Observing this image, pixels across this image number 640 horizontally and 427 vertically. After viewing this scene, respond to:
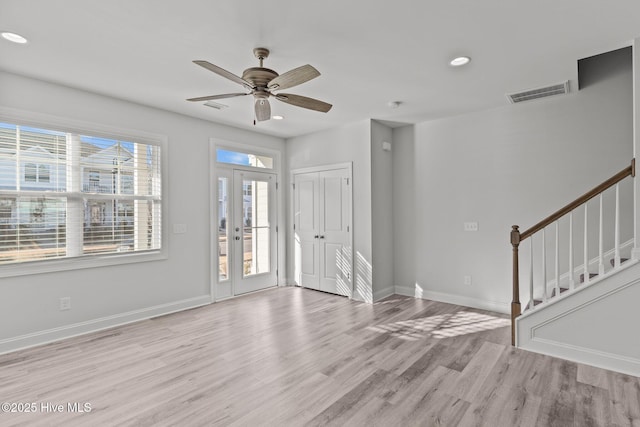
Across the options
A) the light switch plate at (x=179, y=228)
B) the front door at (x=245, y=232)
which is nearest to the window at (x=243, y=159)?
the front door at (x=245, y=232)

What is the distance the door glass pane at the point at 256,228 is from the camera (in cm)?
525

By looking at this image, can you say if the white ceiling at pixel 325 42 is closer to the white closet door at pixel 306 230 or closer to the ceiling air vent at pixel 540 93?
the ceiling air vent at pixel 540 93

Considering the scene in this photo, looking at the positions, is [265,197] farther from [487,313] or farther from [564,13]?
[564,13]

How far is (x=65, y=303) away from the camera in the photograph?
136 inches

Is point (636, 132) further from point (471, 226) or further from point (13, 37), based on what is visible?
point (13, 37)

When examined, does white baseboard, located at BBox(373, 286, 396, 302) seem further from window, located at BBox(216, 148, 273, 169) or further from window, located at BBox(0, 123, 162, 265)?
window, located at BBox(0, 123, 162, 265)

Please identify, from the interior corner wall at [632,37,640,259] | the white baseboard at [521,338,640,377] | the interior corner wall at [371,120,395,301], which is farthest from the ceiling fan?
the white baseboard at [521,338,640,377]

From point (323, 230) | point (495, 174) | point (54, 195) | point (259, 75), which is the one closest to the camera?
point (259, 75)

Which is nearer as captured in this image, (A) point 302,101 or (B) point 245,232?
(A) point 302,101

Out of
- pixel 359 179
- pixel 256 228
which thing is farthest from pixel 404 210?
pixel 256 228

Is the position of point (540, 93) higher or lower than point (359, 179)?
higher

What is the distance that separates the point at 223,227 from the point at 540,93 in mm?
4507

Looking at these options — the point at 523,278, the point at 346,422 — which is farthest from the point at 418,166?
the point at 346,422

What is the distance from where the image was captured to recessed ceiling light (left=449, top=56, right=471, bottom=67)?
2.88 meters
